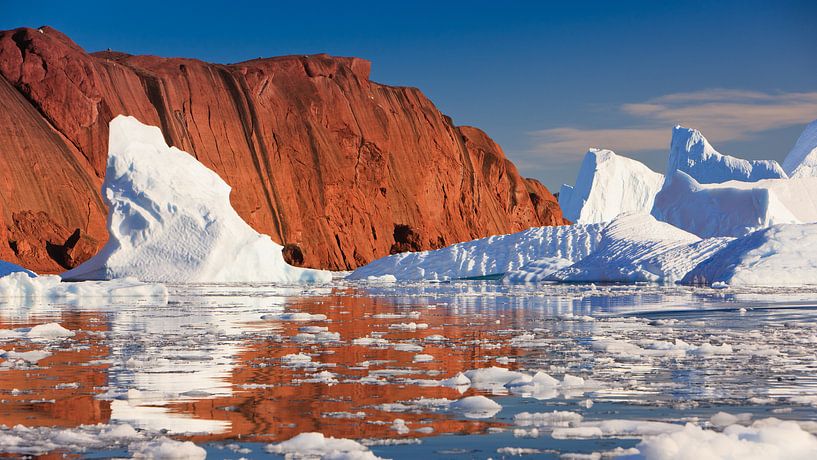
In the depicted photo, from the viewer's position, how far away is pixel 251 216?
66.6m

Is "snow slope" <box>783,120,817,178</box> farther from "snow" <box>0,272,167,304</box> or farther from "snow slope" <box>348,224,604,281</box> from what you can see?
"snow" <box>0,272,167,304</box>

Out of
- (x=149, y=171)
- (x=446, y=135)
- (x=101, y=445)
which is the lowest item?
(x=101, y=445)

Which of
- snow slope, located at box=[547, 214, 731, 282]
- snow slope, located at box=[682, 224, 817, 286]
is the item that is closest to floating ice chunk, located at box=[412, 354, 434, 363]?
snow slope, located at box=[682, 224, 817, 286]

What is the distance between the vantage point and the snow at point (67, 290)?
23.1m

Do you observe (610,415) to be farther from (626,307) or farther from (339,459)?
(626,307)

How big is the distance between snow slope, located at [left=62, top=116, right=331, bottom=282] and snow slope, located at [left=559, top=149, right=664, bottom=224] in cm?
9940

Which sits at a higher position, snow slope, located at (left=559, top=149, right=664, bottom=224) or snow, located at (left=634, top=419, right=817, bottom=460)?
snow slope, located at (left=559, top=149, right=664, bottom=224)

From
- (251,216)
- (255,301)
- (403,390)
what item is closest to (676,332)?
(403,390)

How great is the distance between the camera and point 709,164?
9512 cm

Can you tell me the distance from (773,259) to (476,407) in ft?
73.3

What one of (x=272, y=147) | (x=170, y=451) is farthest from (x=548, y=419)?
(x=272, y=147)

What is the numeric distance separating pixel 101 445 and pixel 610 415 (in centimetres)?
286

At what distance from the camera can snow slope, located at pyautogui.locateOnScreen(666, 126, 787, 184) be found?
94500 mm

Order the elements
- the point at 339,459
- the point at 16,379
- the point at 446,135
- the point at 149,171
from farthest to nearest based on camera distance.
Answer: the point at 446,135
the point at 149,171
the point at 16,379
the point at 339,459
